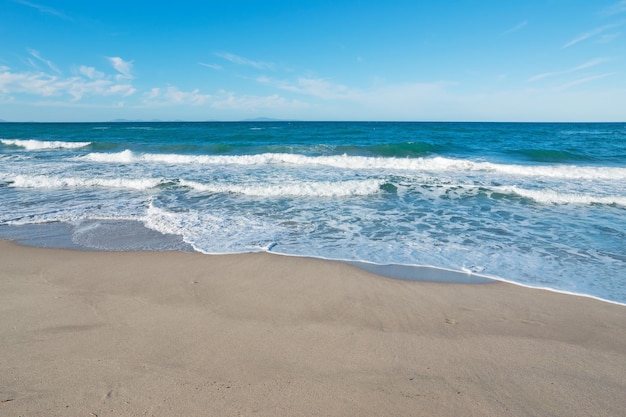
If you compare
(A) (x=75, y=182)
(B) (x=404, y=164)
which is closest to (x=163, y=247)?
(A) (x=75, y=182)

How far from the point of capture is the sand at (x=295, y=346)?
261 centimetres

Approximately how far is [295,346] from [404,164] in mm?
15432

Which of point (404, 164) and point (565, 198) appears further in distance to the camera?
point (404, 164)

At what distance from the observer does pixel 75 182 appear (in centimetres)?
1207

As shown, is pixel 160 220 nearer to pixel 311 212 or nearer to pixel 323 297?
pixel 311 212

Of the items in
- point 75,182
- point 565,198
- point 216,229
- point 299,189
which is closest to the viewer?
point 216,229

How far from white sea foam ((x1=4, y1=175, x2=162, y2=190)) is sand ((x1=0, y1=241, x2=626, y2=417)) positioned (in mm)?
7069

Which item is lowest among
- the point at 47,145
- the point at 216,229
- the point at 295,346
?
the point at 295,346

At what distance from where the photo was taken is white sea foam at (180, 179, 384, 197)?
1069cm

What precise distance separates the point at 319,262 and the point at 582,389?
11.4 ft

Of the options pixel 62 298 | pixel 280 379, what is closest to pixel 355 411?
pixel 280 379

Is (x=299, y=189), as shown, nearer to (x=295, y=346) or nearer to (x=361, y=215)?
(x=361, y=215)

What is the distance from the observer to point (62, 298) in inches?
167

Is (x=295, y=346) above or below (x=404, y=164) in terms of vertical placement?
below
